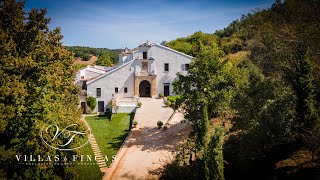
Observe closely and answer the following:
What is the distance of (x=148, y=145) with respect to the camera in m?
23.1

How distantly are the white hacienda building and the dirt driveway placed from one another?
7.46m

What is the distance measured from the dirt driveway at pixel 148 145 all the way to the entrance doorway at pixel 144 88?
849cm

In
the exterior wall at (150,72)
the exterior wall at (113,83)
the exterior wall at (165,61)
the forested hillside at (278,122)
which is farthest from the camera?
the exterior wall at (165,61)

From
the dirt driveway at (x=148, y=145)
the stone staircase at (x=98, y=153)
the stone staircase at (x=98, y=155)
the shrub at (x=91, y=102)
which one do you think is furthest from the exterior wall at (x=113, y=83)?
the stone staircase at (x=98, y=155)

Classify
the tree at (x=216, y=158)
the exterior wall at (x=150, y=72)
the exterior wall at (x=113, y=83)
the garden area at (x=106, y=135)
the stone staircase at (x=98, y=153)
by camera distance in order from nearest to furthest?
the tree at (x=216, y=158) < the garden area at (x=106, y=135) < the stone staircase at (x=98, y=153) < the exterior wall at (x=113, y=83) < the exterior wall at (x=150, y=72)

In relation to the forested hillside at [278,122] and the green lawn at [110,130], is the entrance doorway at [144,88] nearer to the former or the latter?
the green lawn at [110,130]

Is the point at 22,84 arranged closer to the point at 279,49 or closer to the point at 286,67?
the point at 286,67

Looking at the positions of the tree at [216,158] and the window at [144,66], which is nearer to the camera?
the tree at [216,158]

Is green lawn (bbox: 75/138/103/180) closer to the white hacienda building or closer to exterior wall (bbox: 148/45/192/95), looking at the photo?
the white hacienda building

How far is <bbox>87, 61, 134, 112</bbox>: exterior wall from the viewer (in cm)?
4053

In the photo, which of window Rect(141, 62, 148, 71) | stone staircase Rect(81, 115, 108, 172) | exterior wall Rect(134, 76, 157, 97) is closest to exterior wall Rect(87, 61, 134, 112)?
exterior wall Rect(134, 76, 157, 97)

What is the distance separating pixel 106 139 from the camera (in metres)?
27.1

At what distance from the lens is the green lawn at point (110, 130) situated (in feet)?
79.9

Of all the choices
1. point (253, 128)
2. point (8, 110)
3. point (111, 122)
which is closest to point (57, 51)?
point (8, 110)
